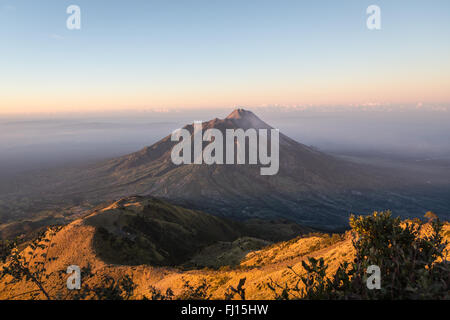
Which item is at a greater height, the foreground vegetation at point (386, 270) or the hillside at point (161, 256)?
the foreground vegetation at point (386, 270)

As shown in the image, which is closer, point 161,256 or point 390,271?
point 390,271

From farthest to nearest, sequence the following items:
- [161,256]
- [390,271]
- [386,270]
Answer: [161,256], [386,270], [390,271]

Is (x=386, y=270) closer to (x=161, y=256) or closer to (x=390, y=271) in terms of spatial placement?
(x=390, y=271)

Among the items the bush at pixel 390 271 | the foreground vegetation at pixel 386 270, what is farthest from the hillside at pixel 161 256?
the bush at pixel 390 271

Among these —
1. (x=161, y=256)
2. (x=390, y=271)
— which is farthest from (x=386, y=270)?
(x=161, y=256)

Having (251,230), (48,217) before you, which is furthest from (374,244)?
(48,217)

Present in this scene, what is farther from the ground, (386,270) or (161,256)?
(386,270)

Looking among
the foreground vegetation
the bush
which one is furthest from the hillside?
the bush

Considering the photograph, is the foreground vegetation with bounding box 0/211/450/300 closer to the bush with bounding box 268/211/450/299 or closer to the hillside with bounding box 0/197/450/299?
the bush with bounding box 268/211/450/299

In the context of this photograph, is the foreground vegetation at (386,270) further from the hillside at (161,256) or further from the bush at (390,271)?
the hillside at (161,256)

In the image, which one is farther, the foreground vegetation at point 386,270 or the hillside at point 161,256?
the hillside at point 161,256

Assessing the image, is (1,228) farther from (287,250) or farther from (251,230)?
(287,250)
